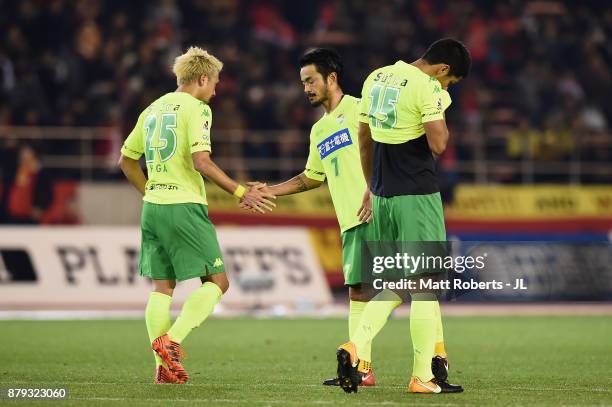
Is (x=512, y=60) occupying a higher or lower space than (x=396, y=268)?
higher

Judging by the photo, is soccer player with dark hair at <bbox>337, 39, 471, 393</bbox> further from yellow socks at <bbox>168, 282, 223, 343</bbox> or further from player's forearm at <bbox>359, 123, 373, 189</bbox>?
yellow socks at <bbox>168, 282, 223, 343</bbox>

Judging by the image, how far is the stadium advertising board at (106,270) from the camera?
18.5m

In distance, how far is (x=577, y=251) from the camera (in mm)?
18016

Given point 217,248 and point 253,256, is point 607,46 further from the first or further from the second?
point 217,248

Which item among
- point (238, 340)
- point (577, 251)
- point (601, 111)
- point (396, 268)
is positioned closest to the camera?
point (396, 268)

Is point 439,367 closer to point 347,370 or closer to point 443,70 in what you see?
point 347,370

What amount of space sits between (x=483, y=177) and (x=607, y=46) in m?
5.58

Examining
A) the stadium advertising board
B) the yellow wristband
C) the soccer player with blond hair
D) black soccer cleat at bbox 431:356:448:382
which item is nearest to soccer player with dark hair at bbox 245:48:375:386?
the yellow wristband

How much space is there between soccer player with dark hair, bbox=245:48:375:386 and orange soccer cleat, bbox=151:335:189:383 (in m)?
1.40

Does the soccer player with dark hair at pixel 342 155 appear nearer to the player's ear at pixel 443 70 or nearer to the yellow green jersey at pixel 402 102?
the yellow green jersey at pixel 402 102

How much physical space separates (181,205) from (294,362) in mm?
2624

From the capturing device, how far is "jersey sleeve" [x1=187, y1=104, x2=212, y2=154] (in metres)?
8.78

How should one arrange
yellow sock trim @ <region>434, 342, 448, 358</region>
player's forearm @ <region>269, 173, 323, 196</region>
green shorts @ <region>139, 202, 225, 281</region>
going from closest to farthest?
yellow sock trim @ <region>434, 342, 448, 358</region> → green shorts @ <region>139, 202, 225, 281</region> → player's forearm @ <region>269, 173, 323, 196</region>

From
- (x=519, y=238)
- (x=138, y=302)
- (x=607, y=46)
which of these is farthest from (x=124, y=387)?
(x=607, y=46)
